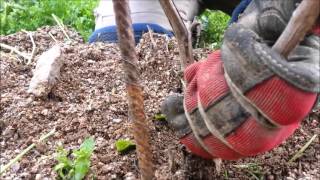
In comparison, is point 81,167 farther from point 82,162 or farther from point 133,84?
point 133,84

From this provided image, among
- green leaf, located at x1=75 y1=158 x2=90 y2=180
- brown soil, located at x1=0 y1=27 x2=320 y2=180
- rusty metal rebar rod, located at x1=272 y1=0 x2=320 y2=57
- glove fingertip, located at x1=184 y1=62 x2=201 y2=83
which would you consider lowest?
brown soil, located at x1=0 y1=27 x2=320 y2=180

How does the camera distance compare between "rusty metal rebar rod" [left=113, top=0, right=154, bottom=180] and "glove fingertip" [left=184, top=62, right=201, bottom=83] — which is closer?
"rusty metal rebar rod" [left=113, top=0, right=154, bottom=180]

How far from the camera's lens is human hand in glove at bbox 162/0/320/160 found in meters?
0.80

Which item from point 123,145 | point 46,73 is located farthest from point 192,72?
point 46,73

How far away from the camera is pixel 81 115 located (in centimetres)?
129

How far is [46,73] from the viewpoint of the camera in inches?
54.8

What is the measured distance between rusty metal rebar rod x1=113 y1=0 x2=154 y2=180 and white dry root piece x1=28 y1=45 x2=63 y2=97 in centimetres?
43

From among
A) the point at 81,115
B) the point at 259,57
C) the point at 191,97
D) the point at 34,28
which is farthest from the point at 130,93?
the point at 34,28

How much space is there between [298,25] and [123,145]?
1.65 feet

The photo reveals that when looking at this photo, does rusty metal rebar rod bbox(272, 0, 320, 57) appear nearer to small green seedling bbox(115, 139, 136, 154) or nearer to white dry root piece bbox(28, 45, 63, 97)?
small green seedling bbox(115, 139, 136, 154)

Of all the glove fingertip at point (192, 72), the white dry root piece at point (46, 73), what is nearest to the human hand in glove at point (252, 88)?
the glove fingertip at point (192, 72)

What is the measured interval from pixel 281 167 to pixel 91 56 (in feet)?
2.03

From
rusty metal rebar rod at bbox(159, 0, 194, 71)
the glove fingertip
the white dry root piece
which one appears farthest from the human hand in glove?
the white dry root piece

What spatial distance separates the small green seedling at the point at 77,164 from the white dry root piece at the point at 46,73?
280mm
